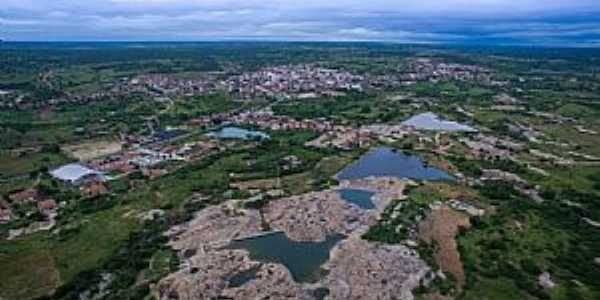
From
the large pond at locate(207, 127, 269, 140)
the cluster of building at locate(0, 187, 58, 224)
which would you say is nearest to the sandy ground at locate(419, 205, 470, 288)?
the cluster of building at locate(0, 187, 58, 224)

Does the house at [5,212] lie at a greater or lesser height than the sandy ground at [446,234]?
greater

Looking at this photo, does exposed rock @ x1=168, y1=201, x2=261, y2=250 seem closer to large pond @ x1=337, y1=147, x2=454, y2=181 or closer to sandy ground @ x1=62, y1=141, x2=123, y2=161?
large pond @ x1=337, y1=147, x2=454, y2=181

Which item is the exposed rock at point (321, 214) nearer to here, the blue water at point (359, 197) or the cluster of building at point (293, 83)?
the blue water at point (359, 197)

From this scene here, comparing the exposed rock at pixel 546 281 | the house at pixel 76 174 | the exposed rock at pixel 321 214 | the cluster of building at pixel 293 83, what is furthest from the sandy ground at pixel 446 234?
the cluster of building at pixel 293 83

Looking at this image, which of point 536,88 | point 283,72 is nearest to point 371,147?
point 536,88

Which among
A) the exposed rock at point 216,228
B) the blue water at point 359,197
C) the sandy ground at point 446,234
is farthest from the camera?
the blue water at point 359,197

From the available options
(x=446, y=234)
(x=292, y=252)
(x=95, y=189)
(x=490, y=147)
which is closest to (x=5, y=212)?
(x=95, y=189)

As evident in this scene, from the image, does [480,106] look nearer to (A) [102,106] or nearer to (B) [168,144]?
(B) [168,144]

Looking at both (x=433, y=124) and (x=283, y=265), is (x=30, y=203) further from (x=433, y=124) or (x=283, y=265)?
(x=433, y=124)
